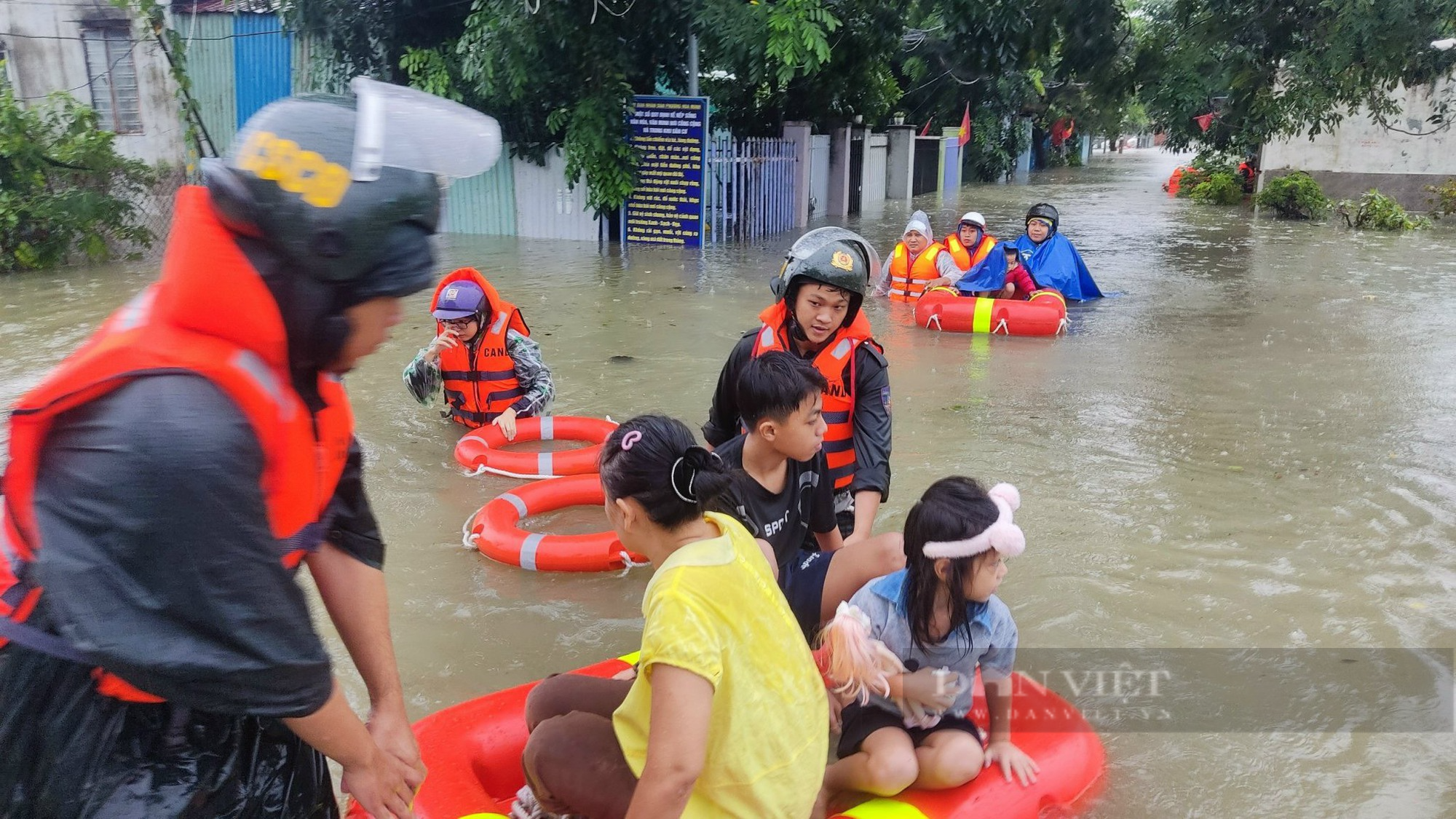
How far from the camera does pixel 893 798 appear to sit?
263 centimetres

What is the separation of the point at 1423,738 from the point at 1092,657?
3.12 feet

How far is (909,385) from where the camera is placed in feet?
23.9

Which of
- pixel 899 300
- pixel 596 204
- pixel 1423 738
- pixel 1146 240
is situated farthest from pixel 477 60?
pixel 1423 738

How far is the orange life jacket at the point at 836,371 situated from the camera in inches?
144

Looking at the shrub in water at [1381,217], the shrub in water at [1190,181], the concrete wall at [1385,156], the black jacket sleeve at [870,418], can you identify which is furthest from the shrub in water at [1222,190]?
the black jacket sleeve at [870,418]

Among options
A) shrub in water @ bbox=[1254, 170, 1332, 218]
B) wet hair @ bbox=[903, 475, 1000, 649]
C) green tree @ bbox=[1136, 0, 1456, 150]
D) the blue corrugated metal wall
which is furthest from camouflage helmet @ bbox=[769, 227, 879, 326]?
shrub in water @ bbox=[1254, 170, 1332, 218]

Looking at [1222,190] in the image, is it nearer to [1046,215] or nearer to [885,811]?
[1046,215]

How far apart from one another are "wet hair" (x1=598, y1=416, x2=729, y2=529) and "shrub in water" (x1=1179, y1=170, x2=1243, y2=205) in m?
22.8

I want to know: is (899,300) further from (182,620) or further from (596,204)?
(182,620)

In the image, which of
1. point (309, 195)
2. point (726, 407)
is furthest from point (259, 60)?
point (309, 195)

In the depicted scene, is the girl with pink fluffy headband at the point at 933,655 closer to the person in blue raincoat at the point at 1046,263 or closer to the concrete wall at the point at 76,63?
the person in blue raincoat at the point at 1046,263

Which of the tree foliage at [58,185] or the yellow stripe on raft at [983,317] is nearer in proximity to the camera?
the yellow stripe on raft at [983,317]

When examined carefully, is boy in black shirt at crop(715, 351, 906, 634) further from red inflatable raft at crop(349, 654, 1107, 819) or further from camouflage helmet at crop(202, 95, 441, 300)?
camouflage helmet at crop(202, 95, 441, 300)

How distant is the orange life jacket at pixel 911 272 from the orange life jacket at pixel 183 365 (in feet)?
30.8
